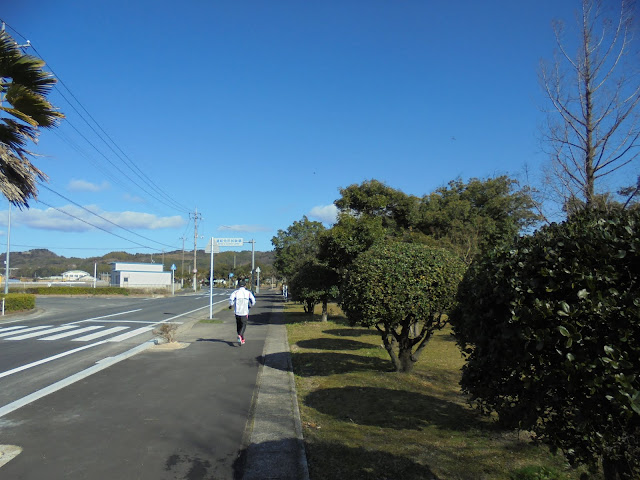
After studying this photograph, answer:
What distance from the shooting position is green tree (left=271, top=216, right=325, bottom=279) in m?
31.0

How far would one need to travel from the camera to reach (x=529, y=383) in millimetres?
2771

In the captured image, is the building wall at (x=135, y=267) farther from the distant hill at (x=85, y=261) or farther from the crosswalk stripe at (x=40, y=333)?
the crosswalk stripe at (x=40, y=333)

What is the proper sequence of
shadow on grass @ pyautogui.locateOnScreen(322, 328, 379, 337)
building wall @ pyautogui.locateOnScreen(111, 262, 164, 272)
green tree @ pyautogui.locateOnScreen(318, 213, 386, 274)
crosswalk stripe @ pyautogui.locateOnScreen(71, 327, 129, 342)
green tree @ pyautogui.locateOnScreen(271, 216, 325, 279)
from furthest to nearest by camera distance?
building wall @ pyautogui.locateOnScreen(111, 262, 164, 272) → green tree @ pyautogui.locateOnScreen(271, 216, 325, 279) → green tree @ pyautogui.locateOnScreen(318, 213, 386, 274) → shadow on grass @ pyautogui.locateOnScreen(322, 328, 379, 337) → crosswalk stripe @ pyautogui.locateOnScreen(71, 327, 129, 342)

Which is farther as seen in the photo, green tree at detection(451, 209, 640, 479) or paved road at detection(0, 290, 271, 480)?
paved road at detection(0, 290, 271, 480)

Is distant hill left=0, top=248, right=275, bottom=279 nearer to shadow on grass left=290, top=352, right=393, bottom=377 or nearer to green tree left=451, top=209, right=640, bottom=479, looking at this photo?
shadow on grass left=290, top=352, right=393, bottom=377

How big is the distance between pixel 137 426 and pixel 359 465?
2.82 metres

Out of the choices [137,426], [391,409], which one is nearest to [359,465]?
[391,409]

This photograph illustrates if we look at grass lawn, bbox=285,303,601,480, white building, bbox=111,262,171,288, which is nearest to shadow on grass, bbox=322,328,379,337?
Result: grass lawn, bbox=285,303,601,480

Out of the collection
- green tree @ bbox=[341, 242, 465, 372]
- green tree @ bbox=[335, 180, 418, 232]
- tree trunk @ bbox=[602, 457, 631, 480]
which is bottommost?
tree trunk @ bbox=[602, 457, 631, 480]

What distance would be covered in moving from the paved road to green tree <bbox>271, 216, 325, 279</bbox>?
20.8 meters

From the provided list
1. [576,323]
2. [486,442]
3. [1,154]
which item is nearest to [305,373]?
[486,442]

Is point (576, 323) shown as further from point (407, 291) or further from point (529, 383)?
point (407, 291)

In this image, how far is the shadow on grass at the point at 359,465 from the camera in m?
4.05

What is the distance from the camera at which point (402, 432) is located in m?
5.28
